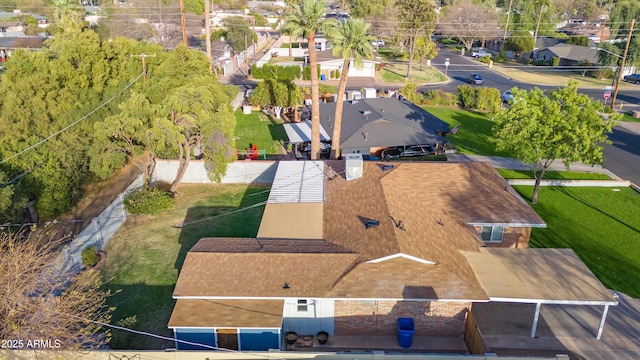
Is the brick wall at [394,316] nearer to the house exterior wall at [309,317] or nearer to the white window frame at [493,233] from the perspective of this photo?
the house exterior wall at [309,317]

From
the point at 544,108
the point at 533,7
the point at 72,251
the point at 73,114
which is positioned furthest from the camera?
the point at 533,7

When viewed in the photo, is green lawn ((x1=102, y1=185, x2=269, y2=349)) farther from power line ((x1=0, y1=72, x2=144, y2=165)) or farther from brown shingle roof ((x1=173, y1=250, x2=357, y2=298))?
power line ((x1=0, y1=72, x2=144, y2=165))

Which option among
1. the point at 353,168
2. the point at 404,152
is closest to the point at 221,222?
the point at 353,168

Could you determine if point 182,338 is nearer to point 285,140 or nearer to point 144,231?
point 144,231

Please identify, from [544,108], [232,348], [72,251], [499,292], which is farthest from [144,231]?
[544,108]

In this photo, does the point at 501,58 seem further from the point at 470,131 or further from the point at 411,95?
the point at 470,131

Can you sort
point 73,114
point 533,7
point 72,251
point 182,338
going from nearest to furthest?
point 182,338 → point 72,251 → point 73,114 → point 533,7

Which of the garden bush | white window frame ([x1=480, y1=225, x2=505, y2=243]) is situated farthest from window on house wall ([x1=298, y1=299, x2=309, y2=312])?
the garden bush
